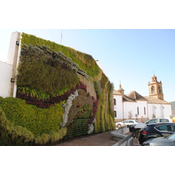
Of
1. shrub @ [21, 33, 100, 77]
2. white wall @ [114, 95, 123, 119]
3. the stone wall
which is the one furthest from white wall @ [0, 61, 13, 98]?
white wall @ [114, 95, 123, 119]

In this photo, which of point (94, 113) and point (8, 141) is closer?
point (8, 141)

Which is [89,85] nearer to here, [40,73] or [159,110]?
[40,73]

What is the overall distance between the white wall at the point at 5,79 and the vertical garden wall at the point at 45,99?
1.17ft

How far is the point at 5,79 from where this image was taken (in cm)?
558

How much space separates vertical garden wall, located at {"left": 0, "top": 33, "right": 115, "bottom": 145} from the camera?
5.25 meters

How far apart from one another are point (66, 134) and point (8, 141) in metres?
3.50

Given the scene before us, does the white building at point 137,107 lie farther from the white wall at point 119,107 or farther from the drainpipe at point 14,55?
Result: the drainpipe at point 14,55

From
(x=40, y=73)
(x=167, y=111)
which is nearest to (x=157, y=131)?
(x=40, y=73)

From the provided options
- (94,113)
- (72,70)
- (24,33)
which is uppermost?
(24,33)

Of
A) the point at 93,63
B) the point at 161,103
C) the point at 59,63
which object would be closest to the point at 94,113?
the point at 93,63

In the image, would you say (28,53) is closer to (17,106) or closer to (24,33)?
(24,33)

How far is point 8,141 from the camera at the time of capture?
15.8ft

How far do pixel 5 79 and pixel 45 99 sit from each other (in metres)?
1.96

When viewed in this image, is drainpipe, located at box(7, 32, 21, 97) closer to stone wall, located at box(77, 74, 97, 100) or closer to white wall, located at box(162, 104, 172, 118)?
stone wall, located at box(77, 74, 97, 100)
